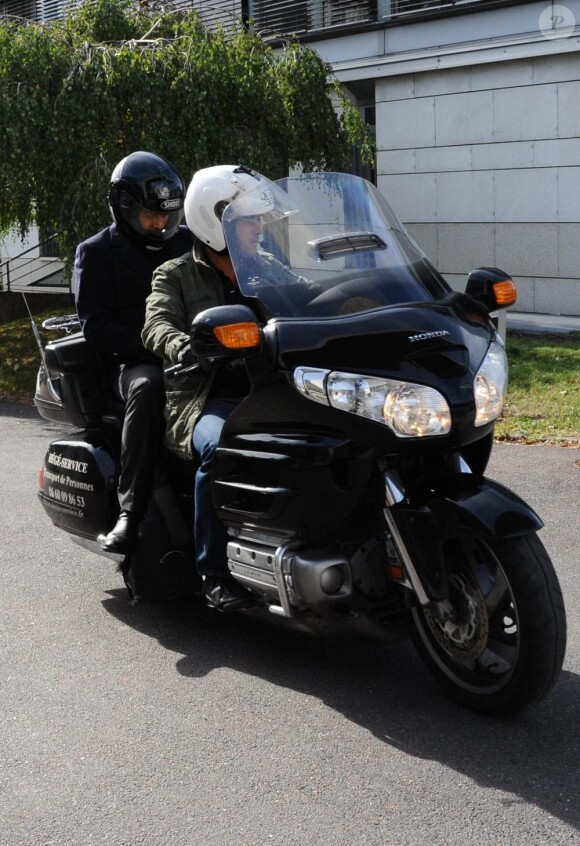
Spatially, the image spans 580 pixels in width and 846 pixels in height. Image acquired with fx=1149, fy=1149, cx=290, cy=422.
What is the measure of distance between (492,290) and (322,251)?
0.70 meters

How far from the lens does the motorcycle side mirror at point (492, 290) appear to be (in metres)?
4.23

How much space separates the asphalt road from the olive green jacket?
0.88m

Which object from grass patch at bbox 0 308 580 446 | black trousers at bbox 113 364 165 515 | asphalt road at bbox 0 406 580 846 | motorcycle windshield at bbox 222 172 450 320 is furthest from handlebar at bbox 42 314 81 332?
grass patch at bbox 0 308 580 446

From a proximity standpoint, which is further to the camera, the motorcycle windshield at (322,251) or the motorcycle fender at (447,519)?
the motorcycle windshield at (322,251)

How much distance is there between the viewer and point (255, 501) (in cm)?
402

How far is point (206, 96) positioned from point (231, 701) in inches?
419

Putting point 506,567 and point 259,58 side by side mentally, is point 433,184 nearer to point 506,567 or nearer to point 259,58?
point 259,58

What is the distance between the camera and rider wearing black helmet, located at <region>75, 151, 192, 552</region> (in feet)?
15.0

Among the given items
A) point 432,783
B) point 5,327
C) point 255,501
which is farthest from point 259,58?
point 432,783

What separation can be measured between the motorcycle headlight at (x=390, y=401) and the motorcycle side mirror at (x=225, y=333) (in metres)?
0.25

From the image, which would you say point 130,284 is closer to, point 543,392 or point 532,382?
point 543,392

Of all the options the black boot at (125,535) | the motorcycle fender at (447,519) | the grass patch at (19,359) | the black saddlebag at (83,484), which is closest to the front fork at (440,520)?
the motorcycle fender at (447,519)

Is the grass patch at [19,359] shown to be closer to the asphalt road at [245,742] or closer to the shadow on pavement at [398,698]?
the asphalt road at [245,742]

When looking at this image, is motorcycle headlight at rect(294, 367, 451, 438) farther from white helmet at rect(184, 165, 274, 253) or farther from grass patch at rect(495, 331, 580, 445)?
grass patch at rect(495, 331, 580, 445)
